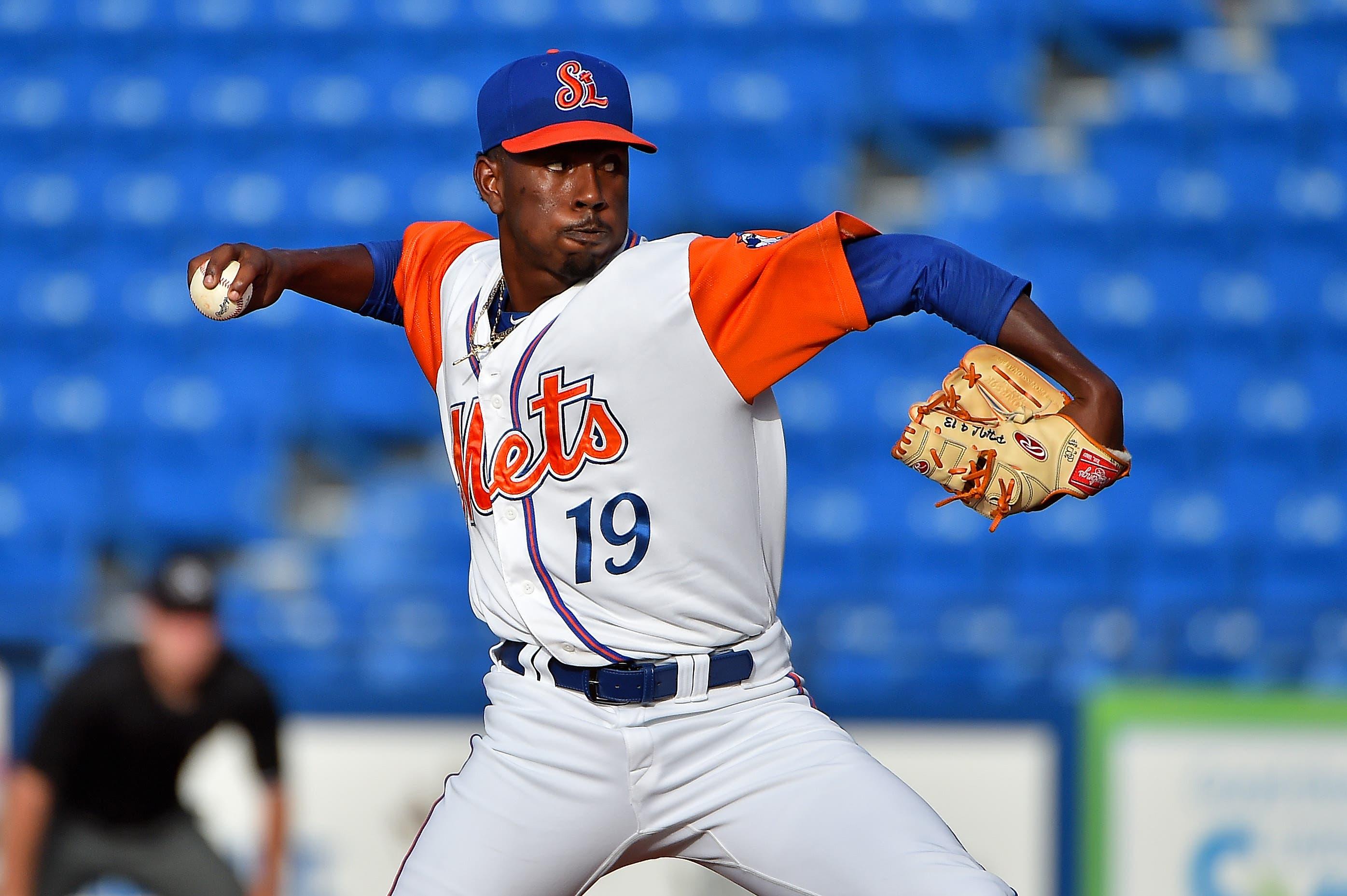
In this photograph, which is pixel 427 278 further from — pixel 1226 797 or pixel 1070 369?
pixel 1226 797

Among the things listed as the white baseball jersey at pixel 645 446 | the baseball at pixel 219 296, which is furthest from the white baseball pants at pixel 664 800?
the baseball at pixel 219 296

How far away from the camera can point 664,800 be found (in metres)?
2.50

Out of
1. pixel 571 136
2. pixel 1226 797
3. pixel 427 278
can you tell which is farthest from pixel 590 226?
pixel 1226 797

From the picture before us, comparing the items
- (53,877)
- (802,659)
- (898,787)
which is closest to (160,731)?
(53,877)

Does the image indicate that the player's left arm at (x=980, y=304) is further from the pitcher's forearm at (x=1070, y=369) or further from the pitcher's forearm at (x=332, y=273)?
the pitcher's forearm at (x=332, y=273)

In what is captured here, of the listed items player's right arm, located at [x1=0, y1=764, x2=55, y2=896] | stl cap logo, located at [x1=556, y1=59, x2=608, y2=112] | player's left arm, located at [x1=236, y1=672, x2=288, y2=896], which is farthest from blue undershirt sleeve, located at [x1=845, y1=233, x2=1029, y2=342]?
player's right arm, located at [x1=0, y1=764, x2=55, y2=896]

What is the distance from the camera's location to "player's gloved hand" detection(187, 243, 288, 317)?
8.36ft

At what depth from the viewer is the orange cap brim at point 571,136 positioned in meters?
2.45

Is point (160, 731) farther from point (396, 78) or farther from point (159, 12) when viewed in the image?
point (159, 12)

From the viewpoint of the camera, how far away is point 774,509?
2.63 meters

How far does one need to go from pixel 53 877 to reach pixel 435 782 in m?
1.20

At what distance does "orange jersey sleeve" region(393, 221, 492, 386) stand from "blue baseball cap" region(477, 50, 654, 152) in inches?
13.4

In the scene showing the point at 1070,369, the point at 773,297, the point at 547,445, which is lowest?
the point at 547,445

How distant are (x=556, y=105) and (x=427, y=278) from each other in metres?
0.52
